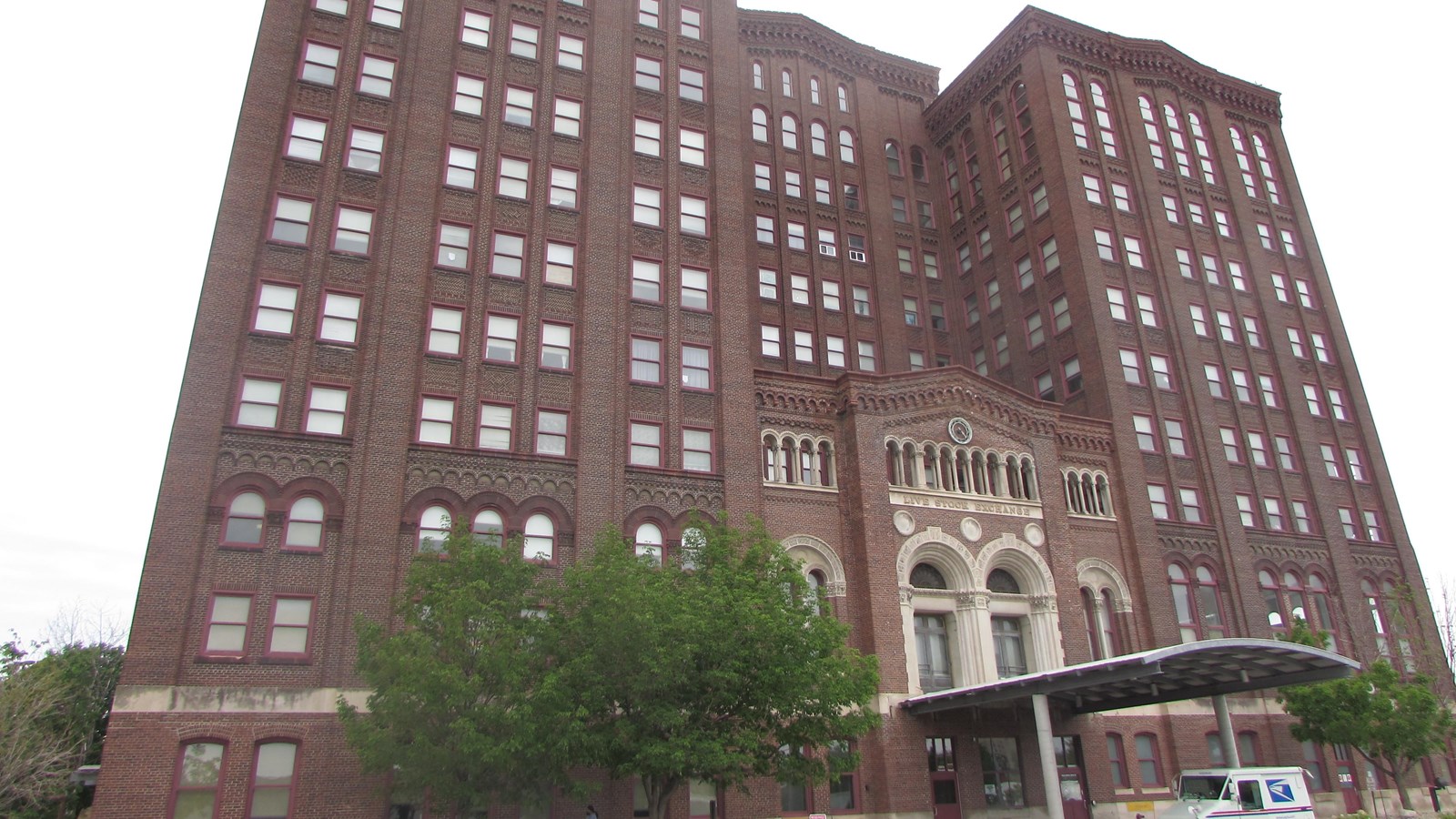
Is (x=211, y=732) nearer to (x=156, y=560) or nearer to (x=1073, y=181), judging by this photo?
(x=156, y=560)

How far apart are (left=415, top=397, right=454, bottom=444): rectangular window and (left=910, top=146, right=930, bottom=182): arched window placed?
38.1 m

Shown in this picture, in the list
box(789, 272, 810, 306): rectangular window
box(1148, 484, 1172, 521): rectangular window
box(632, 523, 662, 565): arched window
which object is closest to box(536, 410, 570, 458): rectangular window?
box(632, 523, 662, 565): arched window

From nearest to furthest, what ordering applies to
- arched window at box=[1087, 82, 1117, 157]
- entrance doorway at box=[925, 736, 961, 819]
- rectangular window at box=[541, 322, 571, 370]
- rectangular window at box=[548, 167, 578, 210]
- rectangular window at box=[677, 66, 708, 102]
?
1. entrance doorway at box=[925, 736, 961, 819]
2. rectangular window at box=[541, 322, 571, 370]
3. rectangular window at box=[548, 167, 578, 210]
4. rectangular window at box=[677, 66, 708, 102]
5. arched window at box=[1087, 82, 1117, 157]

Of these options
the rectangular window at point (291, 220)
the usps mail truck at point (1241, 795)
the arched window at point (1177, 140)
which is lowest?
the usps mail truck at point (1241, 795)

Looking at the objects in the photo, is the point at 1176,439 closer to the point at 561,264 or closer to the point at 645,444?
the point at 645,444

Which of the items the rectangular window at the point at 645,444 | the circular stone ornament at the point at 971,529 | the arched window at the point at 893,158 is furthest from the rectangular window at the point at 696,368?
the arched window at the point at 893,158

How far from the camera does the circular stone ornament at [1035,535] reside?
42.4 meters

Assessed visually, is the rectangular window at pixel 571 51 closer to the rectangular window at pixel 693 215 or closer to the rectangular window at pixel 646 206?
the rectangular window at pixel 646 206

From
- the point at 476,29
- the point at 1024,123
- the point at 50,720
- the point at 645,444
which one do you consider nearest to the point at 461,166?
the point at 476,29

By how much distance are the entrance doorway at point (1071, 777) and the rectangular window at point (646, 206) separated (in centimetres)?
2556

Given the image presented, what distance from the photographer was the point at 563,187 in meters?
40.8

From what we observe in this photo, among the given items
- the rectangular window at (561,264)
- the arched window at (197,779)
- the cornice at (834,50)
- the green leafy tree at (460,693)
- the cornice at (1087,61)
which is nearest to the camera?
the green leafy tree at (460,693)

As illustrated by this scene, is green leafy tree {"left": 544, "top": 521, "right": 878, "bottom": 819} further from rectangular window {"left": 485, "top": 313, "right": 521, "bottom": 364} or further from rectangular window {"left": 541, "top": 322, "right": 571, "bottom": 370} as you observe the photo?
rectangular window {"left": 485, "top": 313, "right": 521, "bottom": 364}

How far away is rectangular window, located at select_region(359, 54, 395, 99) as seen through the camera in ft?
129
